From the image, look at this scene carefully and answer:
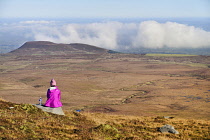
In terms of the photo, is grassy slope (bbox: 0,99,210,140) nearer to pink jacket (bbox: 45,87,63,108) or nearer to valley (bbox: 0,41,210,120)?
pink jacket (bbox: 45,87,63,108)

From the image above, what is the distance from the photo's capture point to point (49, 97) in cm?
2059

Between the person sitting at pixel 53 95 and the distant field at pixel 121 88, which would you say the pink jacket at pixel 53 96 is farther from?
the distant field at pixel 121 88

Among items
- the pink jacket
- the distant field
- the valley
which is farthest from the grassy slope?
the valley

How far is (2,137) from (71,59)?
180132 millimetres

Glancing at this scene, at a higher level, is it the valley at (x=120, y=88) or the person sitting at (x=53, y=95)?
the person sitting at (x=53, y=95)

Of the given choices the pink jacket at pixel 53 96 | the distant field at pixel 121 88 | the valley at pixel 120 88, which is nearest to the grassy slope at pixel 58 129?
the pink jacket at pixel 53 96

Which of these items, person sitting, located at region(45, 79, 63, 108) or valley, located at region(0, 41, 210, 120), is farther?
valley, located at region(0, 41, 210, 120)

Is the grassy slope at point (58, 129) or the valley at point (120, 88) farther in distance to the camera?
the valley at point (120, 88)

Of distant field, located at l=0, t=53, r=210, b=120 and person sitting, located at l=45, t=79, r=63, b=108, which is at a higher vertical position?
person sitting, located at l=45, t=79, r=63, b=108

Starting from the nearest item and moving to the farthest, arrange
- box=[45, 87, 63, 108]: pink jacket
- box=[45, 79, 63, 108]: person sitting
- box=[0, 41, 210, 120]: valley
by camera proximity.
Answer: box=[45, 79, 63, 108]: person sitting
box=[45, 87, 63, 108]: pink jacket
box=[0, 41, 210, 120]: valley

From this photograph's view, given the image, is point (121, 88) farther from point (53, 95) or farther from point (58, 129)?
point (58, 129)

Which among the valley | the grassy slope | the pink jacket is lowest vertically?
the valley

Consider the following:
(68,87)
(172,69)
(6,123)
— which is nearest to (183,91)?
(68,87)

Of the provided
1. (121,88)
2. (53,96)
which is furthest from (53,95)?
(121,88)
